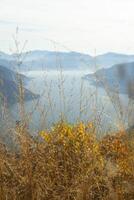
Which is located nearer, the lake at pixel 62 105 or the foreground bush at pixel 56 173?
the foreground bush at pixel 56 173

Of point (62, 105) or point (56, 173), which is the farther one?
point (62, 105)

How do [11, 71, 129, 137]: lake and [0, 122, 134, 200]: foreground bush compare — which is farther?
[11, 71, 129, 137]: lake

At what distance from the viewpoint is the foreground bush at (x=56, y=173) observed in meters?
2.50

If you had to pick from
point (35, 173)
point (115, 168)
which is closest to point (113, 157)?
point (115, 168)

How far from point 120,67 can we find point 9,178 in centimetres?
103

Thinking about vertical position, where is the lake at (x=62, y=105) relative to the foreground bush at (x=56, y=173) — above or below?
above

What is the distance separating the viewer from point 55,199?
8.25 feet

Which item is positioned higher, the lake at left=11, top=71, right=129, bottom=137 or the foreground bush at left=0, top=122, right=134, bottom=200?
the lake at left=11, top=71, right=129, bottom=137

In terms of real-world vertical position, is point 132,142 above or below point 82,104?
below

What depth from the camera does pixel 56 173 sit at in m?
2.68

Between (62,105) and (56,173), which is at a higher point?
(62,105)

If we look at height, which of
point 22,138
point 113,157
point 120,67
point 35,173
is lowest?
point 113,157

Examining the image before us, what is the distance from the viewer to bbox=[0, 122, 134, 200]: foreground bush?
2.50 m

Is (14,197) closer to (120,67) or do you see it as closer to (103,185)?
(103,185)
